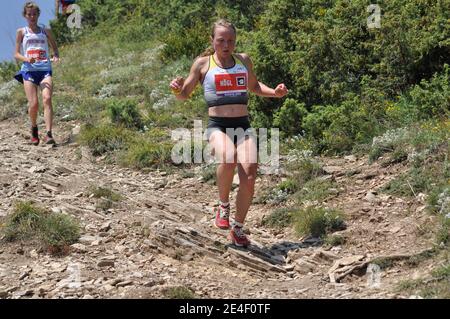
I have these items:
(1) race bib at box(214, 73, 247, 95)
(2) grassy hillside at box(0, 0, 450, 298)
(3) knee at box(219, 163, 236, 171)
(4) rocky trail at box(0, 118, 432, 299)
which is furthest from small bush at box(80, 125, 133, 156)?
(3) knee at box(219, 163, 236, 171)

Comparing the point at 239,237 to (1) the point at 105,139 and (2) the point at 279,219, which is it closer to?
(2) the point at 279,219

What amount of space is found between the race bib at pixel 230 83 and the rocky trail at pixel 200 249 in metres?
1.22

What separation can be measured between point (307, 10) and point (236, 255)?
5567 mm

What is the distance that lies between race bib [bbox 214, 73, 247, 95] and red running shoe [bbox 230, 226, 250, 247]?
1.16 m

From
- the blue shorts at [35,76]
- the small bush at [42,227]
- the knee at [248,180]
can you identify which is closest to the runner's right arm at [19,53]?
the blue shorts at [35,76]

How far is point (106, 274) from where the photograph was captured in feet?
19.8

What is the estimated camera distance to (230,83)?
6.73m

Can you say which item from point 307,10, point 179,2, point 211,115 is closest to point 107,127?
point 307,10

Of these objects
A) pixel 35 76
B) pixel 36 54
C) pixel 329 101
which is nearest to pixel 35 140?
pixel 35 76

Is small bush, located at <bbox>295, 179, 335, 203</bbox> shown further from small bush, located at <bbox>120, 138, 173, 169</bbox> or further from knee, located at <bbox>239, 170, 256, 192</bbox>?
small bush, located at <bbox>120, 138, 173, 169</bbox>

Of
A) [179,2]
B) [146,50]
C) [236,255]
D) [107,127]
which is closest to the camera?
[236,255]

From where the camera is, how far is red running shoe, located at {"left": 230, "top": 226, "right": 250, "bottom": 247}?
6609mm

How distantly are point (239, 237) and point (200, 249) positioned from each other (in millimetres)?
352

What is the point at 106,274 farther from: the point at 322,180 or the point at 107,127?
the point at 107,127
